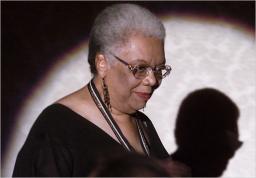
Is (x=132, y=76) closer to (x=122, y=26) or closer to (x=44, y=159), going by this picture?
(x=122, y=26)

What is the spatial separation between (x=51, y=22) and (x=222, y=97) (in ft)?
2.42

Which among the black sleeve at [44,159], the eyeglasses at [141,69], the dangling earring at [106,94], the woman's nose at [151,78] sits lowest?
the black sleeve at [44,159]

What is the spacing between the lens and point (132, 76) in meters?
1.19

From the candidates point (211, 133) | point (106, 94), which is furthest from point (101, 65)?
point (211, 133)

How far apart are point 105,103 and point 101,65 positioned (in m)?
0.09

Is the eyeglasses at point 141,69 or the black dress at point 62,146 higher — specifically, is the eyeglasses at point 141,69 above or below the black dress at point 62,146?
above

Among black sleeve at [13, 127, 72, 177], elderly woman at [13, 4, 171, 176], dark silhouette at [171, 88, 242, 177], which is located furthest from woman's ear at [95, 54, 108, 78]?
dark silhouette at [171, 88, 242, 177]

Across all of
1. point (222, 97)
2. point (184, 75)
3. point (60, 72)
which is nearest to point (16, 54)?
point (60, 72)

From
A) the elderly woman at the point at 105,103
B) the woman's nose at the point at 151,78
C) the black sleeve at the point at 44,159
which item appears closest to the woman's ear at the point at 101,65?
the elderly woman at the point at 105,103

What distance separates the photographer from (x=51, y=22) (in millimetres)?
2084

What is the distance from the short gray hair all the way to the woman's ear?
15 mm

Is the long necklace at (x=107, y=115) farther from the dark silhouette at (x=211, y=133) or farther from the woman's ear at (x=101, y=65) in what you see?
the dark silhouette at (x=211, y=133)

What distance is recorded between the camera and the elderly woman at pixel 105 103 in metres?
1.09

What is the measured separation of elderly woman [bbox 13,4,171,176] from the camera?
109 centimetres
